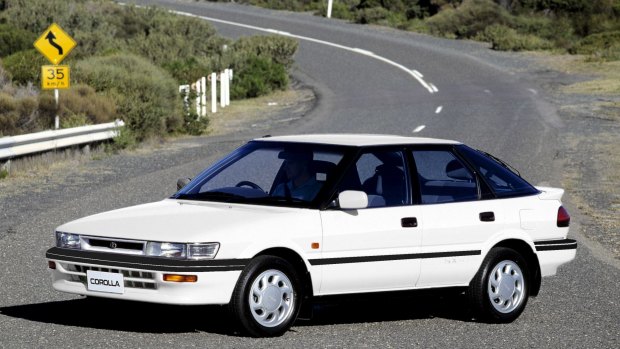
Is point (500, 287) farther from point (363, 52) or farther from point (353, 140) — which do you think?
point (363, 52)

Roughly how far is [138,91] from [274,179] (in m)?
17.9

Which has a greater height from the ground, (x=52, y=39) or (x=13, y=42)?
(x=52, y=39)

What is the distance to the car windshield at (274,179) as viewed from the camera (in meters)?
8.56

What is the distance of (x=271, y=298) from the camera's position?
7.96 m

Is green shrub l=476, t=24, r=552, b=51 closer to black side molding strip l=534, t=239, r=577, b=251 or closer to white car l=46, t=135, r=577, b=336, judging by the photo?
white car l=46, t=135, r=577, b=336

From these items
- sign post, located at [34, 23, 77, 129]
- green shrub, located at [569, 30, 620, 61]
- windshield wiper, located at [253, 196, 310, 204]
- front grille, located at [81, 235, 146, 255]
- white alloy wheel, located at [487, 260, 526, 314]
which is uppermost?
windshield wiper, located at [253, 196, 310, 204]

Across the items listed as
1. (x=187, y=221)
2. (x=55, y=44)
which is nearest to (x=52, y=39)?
(x=55, y=44)

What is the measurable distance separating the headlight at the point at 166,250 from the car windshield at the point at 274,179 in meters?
0.94

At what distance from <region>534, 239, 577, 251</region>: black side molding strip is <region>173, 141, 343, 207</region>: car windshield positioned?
1.71 m

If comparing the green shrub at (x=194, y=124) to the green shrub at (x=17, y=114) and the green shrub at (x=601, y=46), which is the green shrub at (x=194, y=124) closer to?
the green shrub at (x=17, y=114)

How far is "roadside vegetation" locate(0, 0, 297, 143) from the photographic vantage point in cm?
2412

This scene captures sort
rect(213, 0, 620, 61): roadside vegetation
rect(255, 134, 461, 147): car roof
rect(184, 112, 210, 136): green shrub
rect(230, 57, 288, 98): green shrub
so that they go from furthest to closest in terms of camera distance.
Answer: rect(213, 0, 620, 61): roadside vegetation
rect(230, 57, 288, 98): green shrub
rect(184, 112, 210, 136): green shrub
rect(255, 134, 461, 147): car roof

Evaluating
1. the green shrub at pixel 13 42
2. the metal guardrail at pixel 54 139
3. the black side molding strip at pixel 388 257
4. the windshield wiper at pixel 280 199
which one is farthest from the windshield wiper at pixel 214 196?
the green shrub at pixel 13 42

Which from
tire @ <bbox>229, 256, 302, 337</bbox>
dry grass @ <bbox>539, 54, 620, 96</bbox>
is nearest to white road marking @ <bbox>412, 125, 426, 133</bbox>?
dry grass @ <bbox>539, 54, 620, 96</bbox>
